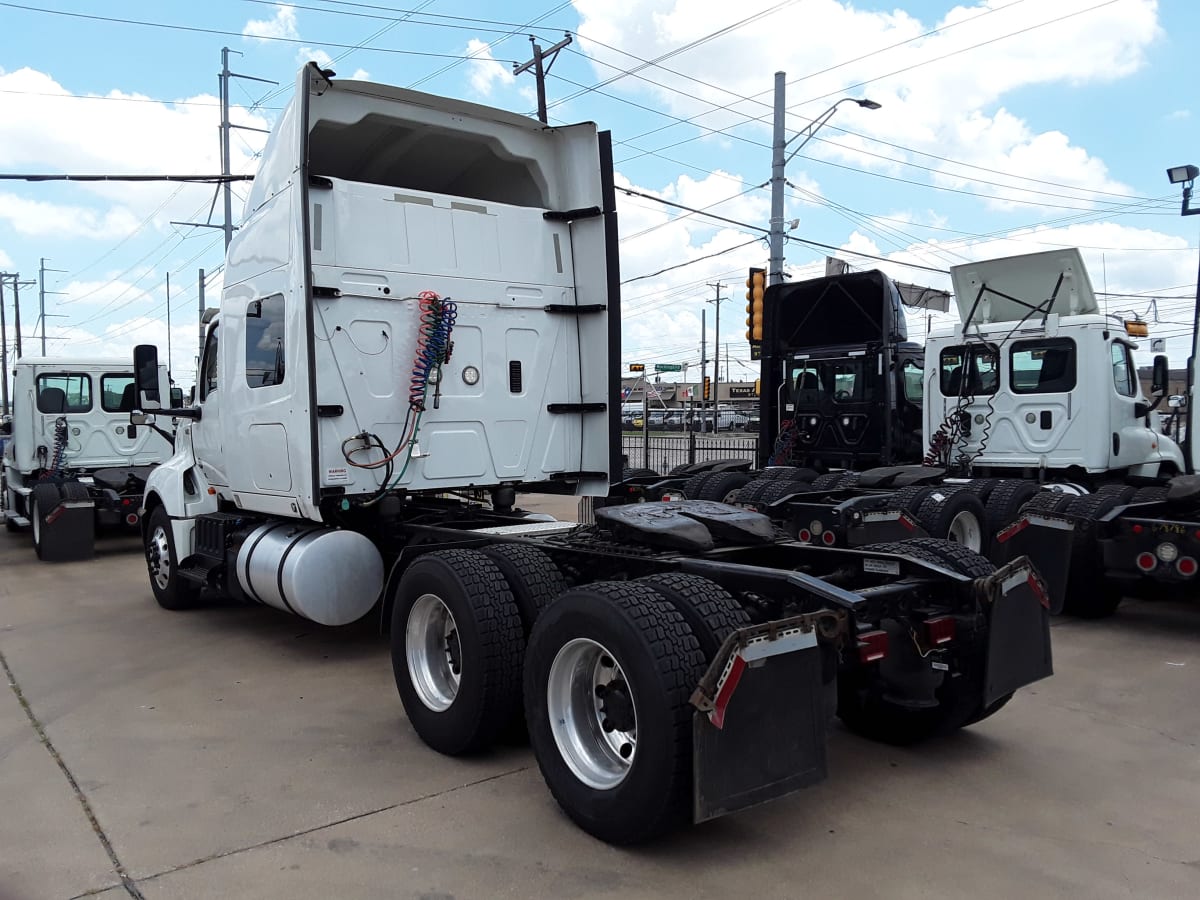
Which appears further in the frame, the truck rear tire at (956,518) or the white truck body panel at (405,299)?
the truck rear tire at (956,518)

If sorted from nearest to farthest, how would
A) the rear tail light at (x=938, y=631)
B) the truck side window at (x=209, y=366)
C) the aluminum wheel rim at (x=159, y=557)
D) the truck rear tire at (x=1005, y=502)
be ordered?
1. the rear tail light at (x=938, y=631)
2. the truck side window at (x=209, y=366)
3. the truck rear tire at (x=1005, y=502)
4. the aluminum wheel rim at (x=159, y=557)

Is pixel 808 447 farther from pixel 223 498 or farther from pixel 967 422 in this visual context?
pixel 223 498

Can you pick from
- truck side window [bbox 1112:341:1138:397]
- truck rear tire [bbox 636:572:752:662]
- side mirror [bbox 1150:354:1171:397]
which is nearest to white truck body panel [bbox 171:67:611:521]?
truck rear tire [bbox 636:572:752:662]

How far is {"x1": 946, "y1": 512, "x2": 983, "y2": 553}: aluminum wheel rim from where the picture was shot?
789 centimetres

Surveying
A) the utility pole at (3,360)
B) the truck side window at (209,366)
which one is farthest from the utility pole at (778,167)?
the utility pole at (3,360)

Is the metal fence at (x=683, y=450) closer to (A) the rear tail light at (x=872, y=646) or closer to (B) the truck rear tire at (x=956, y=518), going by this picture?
(B) the truck rear tire at (x=956, y=518)

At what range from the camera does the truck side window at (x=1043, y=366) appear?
9.17 meters

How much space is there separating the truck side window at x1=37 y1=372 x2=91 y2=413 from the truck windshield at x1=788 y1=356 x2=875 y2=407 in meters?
10.1

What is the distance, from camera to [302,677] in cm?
623

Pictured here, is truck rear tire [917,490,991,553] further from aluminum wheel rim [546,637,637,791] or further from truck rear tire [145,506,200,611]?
truck rear tire [145,506,200,611]

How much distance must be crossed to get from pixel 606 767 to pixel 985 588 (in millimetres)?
1862

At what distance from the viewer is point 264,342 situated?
6578 millimetres

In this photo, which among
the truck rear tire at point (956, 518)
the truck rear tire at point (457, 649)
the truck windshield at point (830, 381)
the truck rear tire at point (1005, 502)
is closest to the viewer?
the truck rear tire at point (457, 649)

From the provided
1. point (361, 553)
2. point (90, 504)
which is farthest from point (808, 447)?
point (90, 504)
